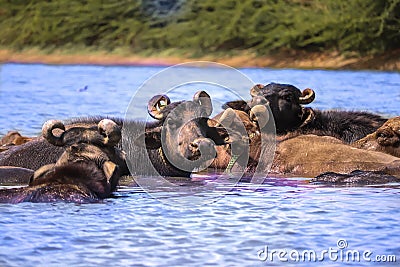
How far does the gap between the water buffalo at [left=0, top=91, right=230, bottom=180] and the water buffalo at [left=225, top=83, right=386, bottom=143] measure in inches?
52.7

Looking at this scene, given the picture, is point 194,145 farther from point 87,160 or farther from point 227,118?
point 87,160

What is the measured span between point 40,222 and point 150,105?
2.95 metres

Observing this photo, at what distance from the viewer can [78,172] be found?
9.89 metres

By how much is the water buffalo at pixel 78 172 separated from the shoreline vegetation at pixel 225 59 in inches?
768

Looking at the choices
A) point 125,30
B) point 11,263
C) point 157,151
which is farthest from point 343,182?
point 125,30

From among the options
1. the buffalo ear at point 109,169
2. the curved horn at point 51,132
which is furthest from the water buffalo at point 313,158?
the curved horn at point 51,132

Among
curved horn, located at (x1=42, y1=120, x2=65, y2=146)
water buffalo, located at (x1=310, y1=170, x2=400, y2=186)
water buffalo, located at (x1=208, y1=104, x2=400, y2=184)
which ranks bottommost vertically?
water buffalo, located at (x1=310, y1=170, x2=400, y2=186)

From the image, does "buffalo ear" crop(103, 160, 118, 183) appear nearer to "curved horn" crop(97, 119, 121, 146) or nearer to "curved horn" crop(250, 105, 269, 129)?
"curved horn" crop(97, 119, 121, 146)

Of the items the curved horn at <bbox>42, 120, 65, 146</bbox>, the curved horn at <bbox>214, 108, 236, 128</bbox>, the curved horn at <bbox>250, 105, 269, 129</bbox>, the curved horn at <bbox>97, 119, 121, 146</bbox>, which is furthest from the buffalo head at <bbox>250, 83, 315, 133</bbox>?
the curved horn at <bbox>42, 120, 65, 146</bbox>

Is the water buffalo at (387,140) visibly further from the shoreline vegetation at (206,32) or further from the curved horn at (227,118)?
the shoreline vegetation at (206,32)

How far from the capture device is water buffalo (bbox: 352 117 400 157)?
41.1 feet

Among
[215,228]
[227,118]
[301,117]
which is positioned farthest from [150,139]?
[215,228]

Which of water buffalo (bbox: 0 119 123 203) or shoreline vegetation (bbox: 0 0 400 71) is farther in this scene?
shoreline vegetation (bbox: 0 0 400 71)

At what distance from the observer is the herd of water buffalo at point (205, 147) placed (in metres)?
9.98
